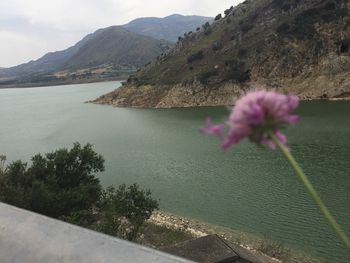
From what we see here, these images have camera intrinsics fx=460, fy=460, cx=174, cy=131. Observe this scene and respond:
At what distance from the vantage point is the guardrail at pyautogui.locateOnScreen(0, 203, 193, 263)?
2232 mm

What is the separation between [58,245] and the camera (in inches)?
101

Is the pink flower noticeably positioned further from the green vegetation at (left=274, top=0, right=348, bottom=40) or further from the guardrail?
the green vegetation at (left=274, top=0, right=348, bottom=40)

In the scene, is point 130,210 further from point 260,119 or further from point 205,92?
point 205,92

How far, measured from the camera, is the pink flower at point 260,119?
149 cm

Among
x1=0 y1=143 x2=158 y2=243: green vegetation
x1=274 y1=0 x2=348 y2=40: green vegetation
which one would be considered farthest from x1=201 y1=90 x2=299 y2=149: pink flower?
x1=274 y1=0 x2=348 y2=40: green vegetation

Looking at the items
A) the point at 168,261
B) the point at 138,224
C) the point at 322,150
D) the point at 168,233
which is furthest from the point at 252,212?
the point at 168,261

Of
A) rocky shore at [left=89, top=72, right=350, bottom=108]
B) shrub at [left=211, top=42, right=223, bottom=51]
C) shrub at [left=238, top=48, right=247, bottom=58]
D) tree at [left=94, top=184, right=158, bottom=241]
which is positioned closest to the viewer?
tree at [left=94, top=184, right=158, bottom=241]

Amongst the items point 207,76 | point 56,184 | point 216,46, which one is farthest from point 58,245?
point 216,46

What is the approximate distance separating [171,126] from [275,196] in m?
41.4

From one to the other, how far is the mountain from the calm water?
371 inches

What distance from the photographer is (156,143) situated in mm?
59281

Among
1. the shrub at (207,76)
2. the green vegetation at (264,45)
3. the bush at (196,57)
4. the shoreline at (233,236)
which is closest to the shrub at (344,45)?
the green vegetation at (264,45)

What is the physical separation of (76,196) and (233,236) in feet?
31.9

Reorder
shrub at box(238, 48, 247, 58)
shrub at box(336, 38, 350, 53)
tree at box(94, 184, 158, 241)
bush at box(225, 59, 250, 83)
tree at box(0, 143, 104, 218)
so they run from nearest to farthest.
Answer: tree at box(94, 184, 158, 241) < tree at box(0, 143, 104, 218) < shrub at box(336, 38, 350, 53) < bush at box(225, 59, 250, 83) < shrub at box(238, 48, 247, 58)
